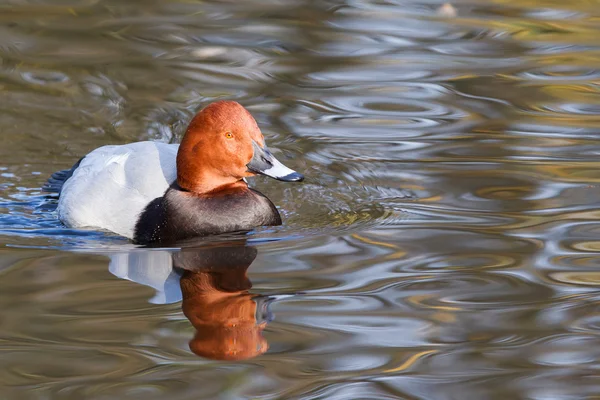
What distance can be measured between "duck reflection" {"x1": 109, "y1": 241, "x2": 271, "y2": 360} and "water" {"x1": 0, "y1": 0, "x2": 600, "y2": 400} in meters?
0.02

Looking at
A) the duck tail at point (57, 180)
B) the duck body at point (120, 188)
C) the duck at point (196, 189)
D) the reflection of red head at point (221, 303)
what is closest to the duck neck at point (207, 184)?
the duck at point (196, 189)

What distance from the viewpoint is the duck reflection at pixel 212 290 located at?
4270 millimetres

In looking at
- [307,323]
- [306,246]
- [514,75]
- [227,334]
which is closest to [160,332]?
[227,334]

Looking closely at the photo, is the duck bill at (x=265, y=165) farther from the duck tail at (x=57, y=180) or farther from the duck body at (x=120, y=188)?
the duck tail at (x=57, y=180)

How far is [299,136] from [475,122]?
1.39 m

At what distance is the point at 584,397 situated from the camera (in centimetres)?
377

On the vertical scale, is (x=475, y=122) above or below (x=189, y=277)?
above

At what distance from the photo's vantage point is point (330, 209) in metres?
6.51

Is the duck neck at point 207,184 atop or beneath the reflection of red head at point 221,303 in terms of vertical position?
atop

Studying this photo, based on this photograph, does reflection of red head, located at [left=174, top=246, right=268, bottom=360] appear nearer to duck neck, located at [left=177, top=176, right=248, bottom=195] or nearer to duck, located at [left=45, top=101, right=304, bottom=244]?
duck, located at [left=45, top=101, right=304, bottom=244]

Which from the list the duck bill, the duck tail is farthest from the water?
the duck bill

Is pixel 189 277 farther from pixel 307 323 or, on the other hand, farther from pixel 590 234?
pixel 590 234

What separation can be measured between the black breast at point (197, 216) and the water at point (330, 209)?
0.15 m

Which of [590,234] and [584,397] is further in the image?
[590,234]
